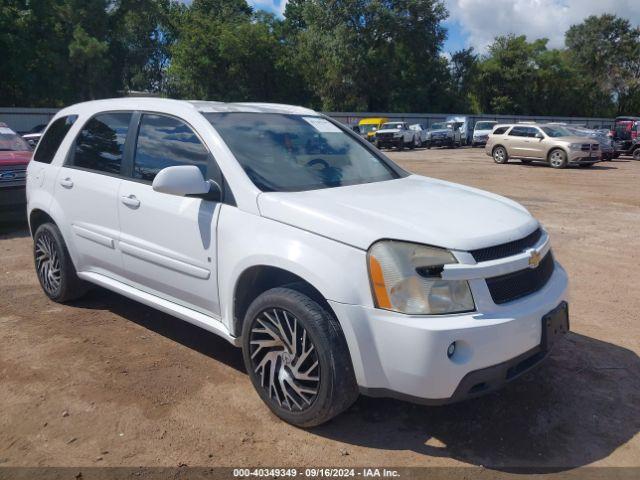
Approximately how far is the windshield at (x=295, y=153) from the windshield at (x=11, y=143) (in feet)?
21.4

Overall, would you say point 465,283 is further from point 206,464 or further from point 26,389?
point 26,389

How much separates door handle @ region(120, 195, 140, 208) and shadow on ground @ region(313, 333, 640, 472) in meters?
1.93

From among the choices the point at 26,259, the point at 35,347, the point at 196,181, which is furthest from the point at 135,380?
the point at 26,259

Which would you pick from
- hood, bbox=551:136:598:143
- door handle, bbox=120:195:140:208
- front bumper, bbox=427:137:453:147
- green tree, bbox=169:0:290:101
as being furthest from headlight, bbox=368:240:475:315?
green tree, bbox=169:0:290:101

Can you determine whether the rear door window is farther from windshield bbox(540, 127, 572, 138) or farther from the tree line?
the tree line

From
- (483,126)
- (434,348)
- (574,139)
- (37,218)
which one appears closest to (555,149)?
(574,139)

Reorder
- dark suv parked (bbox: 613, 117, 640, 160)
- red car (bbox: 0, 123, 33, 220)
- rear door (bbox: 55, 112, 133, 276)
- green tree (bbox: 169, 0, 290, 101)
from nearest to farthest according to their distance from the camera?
1. rear door (bbox: 55, 112, 133, 276)
2. red car (bbox: 0, 123, 33, 220)
3. dark suv parked (bbox: 613, 117, 640, 160)
4. green tree (bbox: 169, 0, 290, 101)

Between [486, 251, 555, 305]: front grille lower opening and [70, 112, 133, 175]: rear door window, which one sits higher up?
[70, 112, 133, 175]: rear door window

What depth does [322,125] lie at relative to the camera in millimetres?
4359

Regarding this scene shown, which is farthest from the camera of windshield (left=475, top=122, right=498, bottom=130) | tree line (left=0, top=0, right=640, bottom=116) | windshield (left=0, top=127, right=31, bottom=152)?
tree line (left=0, top=0, right=640, bottom=116)

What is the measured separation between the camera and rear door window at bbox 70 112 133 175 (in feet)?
14.1

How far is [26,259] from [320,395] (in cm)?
507

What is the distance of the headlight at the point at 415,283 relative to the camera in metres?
2.77

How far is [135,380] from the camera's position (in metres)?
3.73
